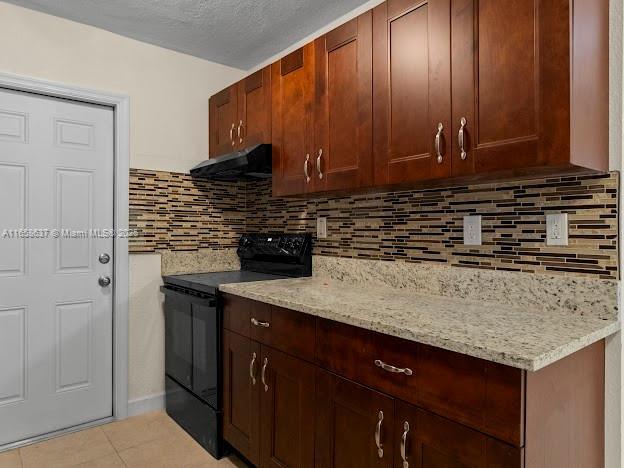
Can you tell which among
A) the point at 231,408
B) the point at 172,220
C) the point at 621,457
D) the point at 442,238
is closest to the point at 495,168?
the point at 442,238

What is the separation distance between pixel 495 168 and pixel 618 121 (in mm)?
440

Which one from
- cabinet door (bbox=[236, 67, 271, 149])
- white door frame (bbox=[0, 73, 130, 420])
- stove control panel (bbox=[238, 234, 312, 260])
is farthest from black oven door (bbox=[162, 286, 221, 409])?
cabinet door (bbox=[236, 67, 271, 149])


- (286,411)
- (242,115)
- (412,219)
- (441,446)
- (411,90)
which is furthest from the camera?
(242,115)

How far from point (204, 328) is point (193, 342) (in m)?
A: 0.19

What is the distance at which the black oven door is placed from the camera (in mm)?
2223

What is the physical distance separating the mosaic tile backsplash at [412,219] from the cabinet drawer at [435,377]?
2.13 ft

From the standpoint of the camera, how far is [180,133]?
2.88 meters

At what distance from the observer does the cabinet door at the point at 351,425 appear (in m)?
1.34

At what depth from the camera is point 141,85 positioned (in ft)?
8.93

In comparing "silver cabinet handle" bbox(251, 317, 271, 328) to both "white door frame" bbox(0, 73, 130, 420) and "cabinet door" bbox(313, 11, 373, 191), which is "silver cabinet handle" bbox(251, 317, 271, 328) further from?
"white door frame" bbox(0, 73, 130, 420)

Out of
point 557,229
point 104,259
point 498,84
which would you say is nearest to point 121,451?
point 104,259

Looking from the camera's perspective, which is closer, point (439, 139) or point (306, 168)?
point (439, 139)

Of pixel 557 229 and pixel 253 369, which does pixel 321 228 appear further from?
pixel 557 229

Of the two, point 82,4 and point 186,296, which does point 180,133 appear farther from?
point 186,296
